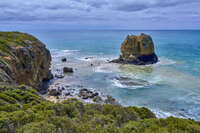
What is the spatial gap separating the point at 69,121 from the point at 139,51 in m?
65.6

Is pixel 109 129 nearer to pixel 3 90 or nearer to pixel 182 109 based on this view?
pixel 3 90

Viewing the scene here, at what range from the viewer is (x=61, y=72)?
61.6 metres

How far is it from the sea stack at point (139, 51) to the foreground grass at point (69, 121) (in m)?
53.7

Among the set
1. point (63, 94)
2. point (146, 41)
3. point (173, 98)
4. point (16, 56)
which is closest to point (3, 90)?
point (16, 56)


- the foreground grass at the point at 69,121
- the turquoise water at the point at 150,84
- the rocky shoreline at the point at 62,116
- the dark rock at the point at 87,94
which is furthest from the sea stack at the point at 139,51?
the foreground grass at the point at 69,121

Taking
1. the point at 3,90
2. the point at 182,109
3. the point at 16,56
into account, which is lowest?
the point at 182,109

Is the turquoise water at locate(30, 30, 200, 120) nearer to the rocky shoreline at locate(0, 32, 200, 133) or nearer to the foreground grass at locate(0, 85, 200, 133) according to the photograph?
the rocky shoreline at locate(0, 32, 200, 133)

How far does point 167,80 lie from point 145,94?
1326 cm

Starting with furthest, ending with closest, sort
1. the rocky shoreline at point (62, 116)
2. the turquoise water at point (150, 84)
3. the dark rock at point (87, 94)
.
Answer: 1. the dark rock at point (87, 94)
2. the turquoise water at point (150, 84)
3. the rocky shoreline at point (62, 116)

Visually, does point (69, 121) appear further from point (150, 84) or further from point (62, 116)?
point (150, 84)

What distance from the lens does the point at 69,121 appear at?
46.9ft

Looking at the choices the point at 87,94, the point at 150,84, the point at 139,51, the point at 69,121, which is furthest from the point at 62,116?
the point at 139,51

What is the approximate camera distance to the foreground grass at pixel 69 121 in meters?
12.3

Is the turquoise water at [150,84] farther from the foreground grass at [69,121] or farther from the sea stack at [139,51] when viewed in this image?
the foreground grass at [69,121]
